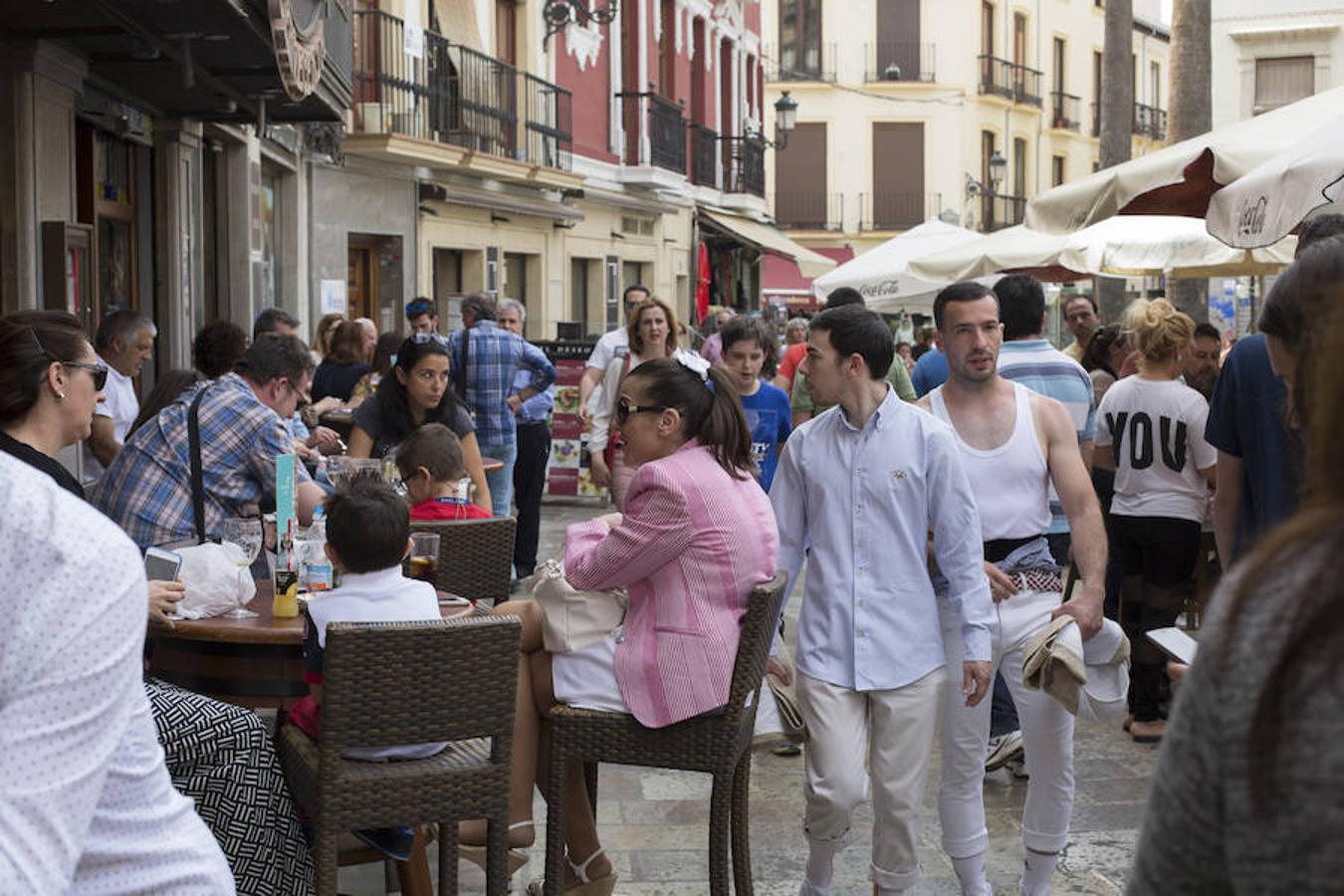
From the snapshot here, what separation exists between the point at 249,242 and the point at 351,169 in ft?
12.8

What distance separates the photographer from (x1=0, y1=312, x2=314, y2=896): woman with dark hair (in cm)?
410

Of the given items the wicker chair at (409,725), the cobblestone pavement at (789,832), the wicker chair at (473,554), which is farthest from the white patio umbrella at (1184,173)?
the wicker chair at (409,725)

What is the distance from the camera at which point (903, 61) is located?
4738 cm

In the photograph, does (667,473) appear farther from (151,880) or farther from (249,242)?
(249,242)

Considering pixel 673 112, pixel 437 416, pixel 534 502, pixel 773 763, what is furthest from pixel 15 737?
pixel 673 112

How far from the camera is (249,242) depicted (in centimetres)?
1488

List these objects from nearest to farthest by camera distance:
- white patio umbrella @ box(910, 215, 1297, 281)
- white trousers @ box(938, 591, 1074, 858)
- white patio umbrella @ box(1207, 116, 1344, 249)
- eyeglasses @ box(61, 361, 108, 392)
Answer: eyeglasses @ box(61, 361, 108, 392), white trousers @ box(938, 591, 1074, 858), white patio umbrella @ box(1207, 116, 1344, 249), white patio umbrella @ box(910, 215, 1297, 281)

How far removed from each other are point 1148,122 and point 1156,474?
170 feet

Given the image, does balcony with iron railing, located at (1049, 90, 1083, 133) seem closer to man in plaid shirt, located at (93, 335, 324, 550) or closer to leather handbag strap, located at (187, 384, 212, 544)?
man in plaid shirt, located at (93, 335, 324, 550)

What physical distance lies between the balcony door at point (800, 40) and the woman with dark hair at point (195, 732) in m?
44.3

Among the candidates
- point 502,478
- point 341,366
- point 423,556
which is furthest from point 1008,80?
point 423,556

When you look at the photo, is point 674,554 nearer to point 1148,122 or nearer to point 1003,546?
point 1003,546

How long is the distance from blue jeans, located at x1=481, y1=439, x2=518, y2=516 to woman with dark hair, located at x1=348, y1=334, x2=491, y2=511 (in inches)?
85.9

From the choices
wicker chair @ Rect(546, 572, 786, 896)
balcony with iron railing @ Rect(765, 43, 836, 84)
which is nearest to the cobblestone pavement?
wicker chair @ Rect(546, 572, 786, 896)
